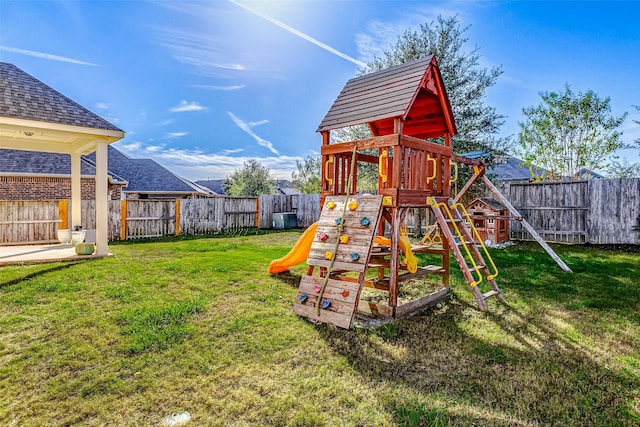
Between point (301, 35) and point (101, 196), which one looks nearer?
point (101, 196)

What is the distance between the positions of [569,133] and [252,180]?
29.3m

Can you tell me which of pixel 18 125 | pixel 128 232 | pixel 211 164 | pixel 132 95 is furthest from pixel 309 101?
pixel 211 164

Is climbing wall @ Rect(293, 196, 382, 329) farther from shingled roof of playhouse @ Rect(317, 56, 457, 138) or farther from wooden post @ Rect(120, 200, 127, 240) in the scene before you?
wooden post @ Rect(120, 200, 127, 240)

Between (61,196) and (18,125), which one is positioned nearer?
(18,125)

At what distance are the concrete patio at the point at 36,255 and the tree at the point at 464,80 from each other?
13366 mm

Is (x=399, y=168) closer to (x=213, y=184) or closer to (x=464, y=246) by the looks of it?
(x=464, y=246)

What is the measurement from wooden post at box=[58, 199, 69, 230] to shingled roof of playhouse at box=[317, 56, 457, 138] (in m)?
9.88

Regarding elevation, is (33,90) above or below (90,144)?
above

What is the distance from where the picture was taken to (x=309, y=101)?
16.8 m

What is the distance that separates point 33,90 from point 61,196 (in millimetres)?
9674

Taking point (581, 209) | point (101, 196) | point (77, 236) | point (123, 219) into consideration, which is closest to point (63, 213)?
point (123, 219)

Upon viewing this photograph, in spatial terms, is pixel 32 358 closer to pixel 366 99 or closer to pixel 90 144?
pixel 366 99

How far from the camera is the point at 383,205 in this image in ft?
15.4

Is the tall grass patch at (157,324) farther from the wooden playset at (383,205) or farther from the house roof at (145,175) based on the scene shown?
the house roof at (145,175)
